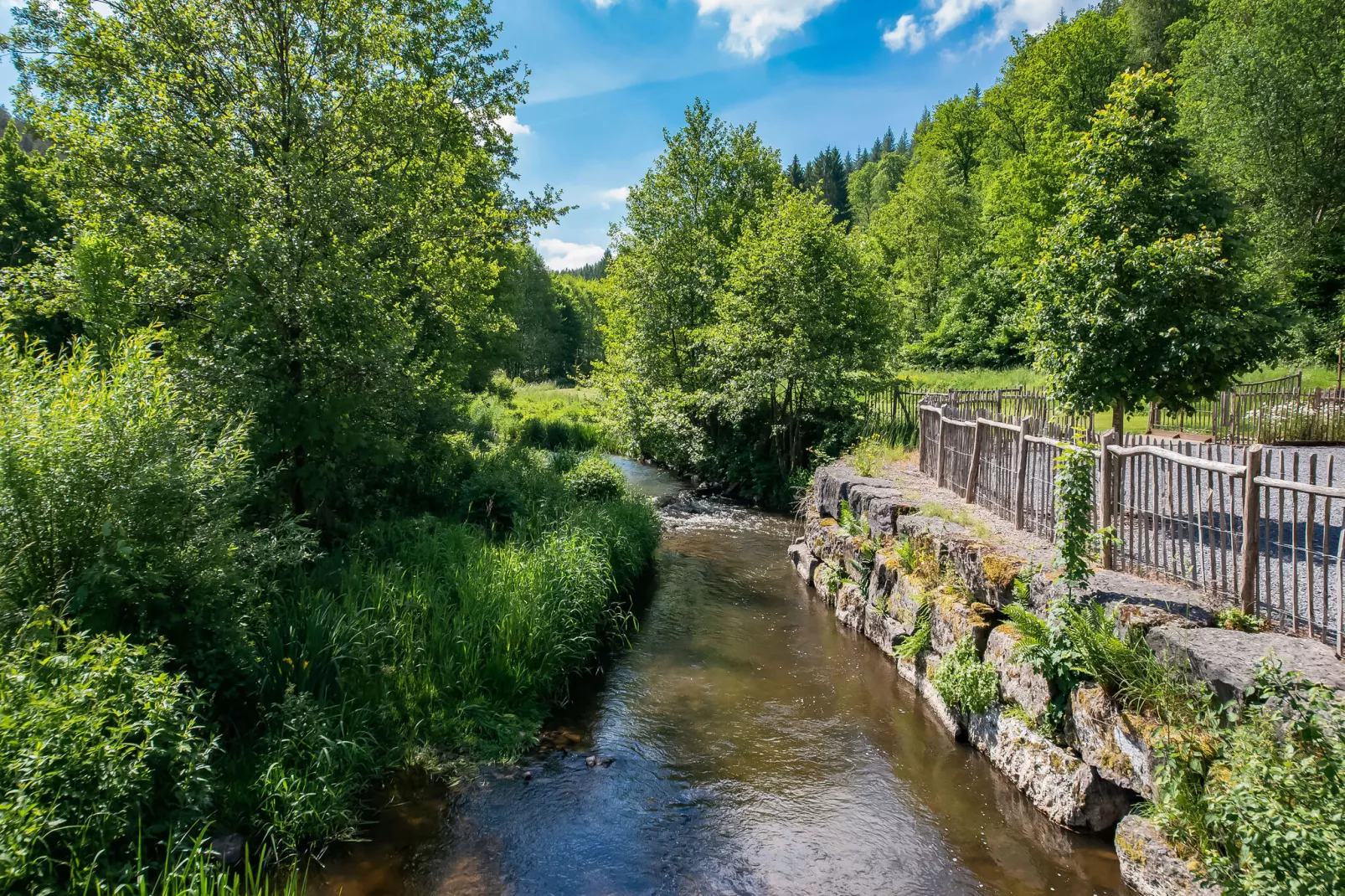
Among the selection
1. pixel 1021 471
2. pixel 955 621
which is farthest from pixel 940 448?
pixel 955 621

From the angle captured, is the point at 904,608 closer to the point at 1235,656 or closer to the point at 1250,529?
the point at 1250,529

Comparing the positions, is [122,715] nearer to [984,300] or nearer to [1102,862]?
[1102,862]

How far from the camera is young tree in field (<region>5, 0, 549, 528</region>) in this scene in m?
8.28

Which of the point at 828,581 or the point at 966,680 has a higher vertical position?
the point at 966,680

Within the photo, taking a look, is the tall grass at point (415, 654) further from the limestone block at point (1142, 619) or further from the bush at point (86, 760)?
the limestone block at point (1142, 619)

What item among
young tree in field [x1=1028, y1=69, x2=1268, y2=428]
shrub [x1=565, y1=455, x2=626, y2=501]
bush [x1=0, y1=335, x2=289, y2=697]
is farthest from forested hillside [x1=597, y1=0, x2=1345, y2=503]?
bush [x1=0, y1=335, x2=289, y2=697]

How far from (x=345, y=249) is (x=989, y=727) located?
9.84m

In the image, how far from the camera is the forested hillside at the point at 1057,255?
9094 mm

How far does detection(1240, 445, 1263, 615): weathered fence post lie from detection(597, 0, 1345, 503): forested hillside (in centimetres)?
418

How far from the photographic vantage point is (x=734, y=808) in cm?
581

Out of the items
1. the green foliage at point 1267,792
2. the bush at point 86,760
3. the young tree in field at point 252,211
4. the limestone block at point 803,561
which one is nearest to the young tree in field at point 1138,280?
the limestone block at point 803,561

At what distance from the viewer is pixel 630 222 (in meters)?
24.9

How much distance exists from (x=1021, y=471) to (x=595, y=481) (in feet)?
27.1

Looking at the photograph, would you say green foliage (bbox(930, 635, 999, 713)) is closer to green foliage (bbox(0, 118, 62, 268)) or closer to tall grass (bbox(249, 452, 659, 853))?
tall grass (bbox(249, 452, 659, 853))
